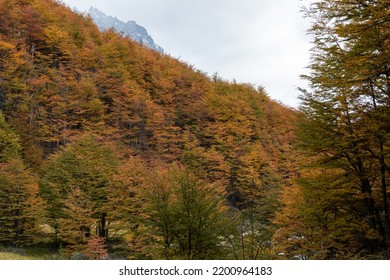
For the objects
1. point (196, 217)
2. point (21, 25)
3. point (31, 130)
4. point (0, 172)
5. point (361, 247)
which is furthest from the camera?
point (21, 25)

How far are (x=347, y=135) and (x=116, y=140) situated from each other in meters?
30.5

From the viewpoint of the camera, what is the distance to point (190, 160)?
38.9m

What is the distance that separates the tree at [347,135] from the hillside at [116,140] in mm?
3325

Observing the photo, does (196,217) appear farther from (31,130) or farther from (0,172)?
(31,130)

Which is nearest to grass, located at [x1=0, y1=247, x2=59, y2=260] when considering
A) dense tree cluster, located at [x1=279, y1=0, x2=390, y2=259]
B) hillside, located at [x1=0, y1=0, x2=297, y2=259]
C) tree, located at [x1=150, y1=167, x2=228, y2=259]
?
hillside, located at [x1=0, y1=0, x2=297, y2=259]

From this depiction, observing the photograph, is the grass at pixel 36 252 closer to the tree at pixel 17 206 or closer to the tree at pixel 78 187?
the tree at pixel 17 206

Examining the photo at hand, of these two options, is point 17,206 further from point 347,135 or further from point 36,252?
point 347,135

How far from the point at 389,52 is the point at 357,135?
3.65 meters

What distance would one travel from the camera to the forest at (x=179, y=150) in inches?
364

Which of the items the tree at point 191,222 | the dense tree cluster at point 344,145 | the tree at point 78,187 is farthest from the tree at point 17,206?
the dense tree cluster at point 344,145

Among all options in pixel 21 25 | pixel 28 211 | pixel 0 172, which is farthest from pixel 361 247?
pixel 21 25

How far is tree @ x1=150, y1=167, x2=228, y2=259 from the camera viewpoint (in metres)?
8.47

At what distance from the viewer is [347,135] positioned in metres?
11.5

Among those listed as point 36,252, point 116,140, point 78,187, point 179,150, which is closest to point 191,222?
point 78,187
